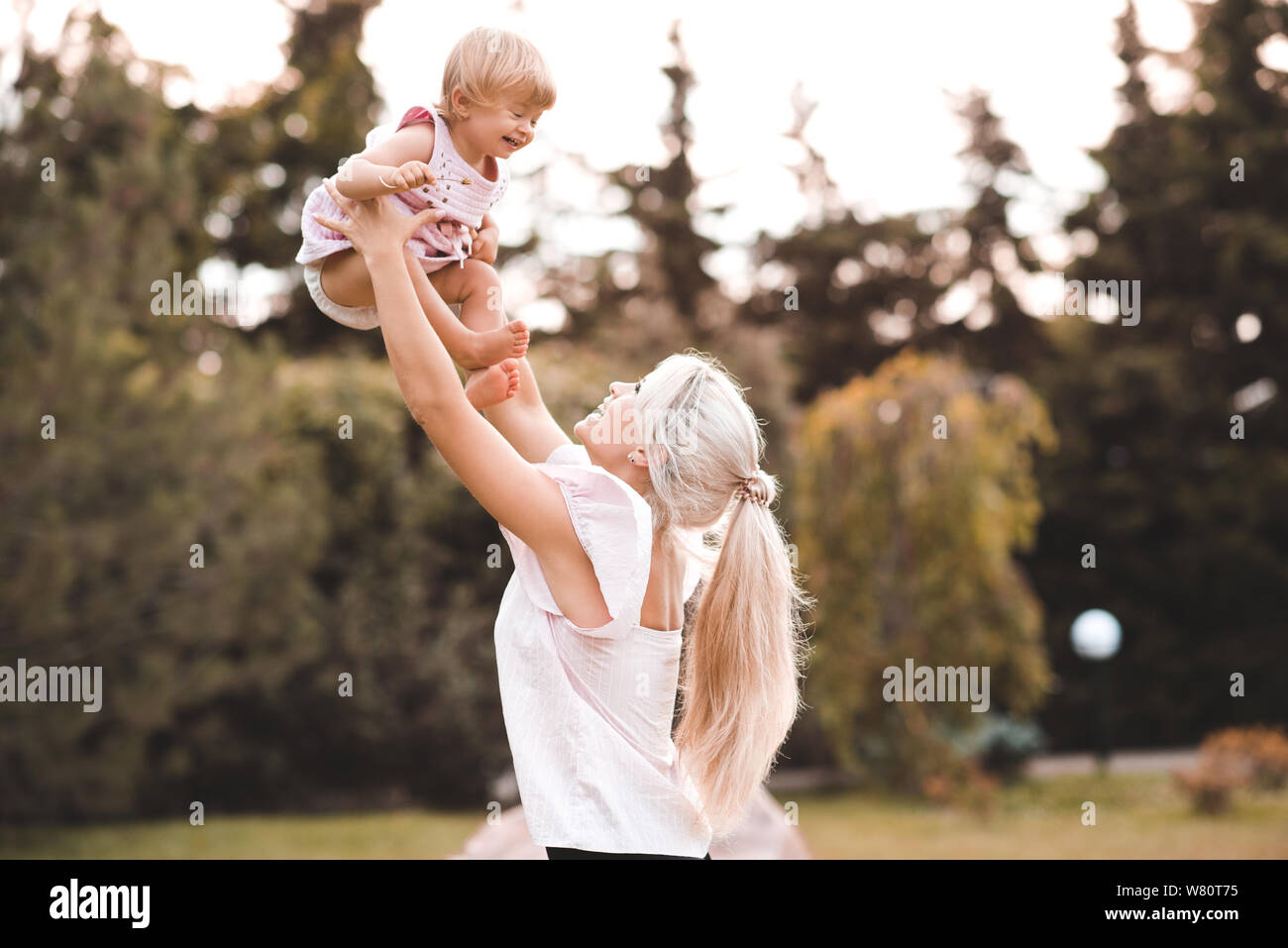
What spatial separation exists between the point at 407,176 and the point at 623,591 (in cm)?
67

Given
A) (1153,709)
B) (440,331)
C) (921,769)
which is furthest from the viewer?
(1153,709)

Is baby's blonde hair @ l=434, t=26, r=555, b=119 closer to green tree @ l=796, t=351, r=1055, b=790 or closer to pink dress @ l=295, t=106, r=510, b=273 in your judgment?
pink dress @ l=295, t=106, r=510, b=273

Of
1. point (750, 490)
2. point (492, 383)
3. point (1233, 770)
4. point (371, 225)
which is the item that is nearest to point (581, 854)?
point (750, 490)

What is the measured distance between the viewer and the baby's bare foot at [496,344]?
6.11ft

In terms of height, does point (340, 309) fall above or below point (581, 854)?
above

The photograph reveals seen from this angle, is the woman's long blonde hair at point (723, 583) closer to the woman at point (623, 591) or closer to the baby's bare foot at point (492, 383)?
the woman at point (623, 591)

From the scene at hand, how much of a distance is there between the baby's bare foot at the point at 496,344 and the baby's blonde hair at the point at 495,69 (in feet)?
1.08

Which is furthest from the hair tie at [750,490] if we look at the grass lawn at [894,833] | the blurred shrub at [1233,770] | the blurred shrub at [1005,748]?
the blurred shrub at [1005,748]

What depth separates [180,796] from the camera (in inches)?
353

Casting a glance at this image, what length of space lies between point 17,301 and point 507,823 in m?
4.24

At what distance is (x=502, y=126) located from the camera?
5.94 ft

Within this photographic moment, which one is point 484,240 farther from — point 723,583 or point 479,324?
point 723,583

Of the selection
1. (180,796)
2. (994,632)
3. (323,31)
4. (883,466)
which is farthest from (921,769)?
(323,31)
